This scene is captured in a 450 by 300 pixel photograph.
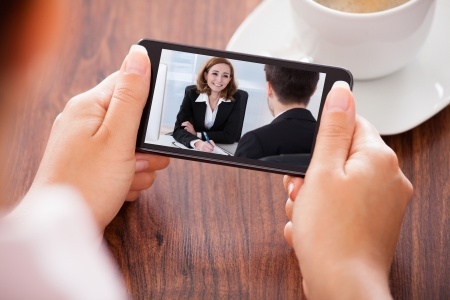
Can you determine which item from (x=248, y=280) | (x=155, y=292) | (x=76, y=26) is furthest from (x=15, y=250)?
(x=76, y=26)

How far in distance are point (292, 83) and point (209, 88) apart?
96 mm

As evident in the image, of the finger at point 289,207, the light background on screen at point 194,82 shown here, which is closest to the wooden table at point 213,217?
the finger at point 289,207

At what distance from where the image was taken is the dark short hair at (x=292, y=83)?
820mm

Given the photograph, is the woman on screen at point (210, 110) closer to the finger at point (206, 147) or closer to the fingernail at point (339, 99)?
the finger at point (206, 147)

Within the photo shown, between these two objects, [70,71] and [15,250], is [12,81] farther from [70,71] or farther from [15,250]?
[15,250]

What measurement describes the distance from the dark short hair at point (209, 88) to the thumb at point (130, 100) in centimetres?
6

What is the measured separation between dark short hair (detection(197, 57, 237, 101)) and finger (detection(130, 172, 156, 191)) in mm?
137

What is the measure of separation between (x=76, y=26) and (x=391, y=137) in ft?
1.63

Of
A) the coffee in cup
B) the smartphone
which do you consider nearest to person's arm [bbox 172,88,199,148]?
the smartphone

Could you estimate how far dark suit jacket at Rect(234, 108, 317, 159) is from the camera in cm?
81

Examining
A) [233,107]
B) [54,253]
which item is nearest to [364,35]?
[233,107]

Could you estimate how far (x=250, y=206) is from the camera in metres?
0.89

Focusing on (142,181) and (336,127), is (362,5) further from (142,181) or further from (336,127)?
(142,181)

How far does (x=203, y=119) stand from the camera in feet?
2.72
